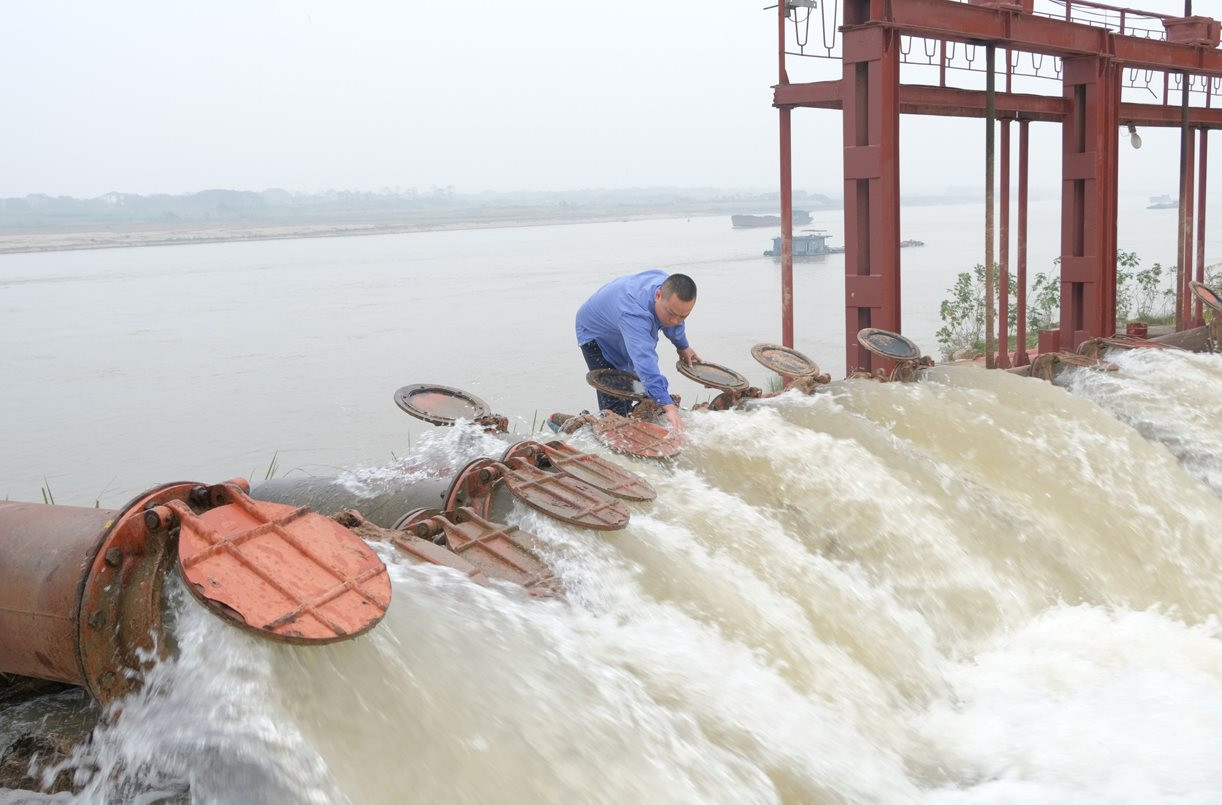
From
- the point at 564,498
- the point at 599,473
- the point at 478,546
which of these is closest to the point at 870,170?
the point at 599,473

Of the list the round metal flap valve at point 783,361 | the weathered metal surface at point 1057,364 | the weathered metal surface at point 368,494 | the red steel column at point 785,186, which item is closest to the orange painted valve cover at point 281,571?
the weathered metal surface at point 368,494

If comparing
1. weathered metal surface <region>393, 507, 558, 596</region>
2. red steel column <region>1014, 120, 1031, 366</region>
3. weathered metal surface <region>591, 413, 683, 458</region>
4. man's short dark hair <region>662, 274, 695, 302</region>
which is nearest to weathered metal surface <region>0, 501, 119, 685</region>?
weathered metal surface <region>393, 507, 558, 596</region>

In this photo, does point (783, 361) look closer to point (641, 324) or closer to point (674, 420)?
point (641, 324)

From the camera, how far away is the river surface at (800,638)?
2713 mm

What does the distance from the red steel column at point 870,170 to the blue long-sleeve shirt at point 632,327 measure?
102 inches

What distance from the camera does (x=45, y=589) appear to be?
2.81m

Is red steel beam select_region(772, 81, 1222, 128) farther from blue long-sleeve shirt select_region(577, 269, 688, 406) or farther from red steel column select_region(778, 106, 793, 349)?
blue long-sleeve shirt select_region(577, 269, 688, 406)

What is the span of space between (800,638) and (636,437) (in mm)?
1921

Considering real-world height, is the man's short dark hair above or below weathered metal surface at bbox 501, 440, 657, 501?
above

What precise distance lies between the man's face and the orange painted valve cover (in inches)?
126

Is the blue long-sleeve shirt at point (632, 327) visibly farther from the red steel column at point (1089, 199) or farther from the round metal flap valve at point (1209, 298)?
the round metal flap valve at point (1209, 298)

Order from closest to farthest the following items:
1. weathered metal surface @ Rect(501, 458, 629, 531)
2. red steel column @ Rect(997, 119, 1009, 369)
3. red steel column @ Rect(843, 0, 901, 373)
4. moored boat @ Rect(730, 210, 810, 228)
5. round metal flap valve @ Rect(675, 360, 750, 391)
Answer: weathered metal surface @ Rect(501, 458, 629, 531) < round metal flap valve @ Rect(675, 360, 750, 391) < red steel column @ Rect(843, 0, 901, 373) < red steel column @ Rect(997, 119, 1009, 369) < moored boat @ Rect(730, 210, 810, 228)

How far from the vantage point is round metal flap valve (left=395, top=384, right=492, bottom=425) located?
6.20 meters

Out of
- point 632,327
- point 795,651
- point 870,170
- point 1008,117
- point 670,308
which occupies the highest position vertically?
point 1008,117
